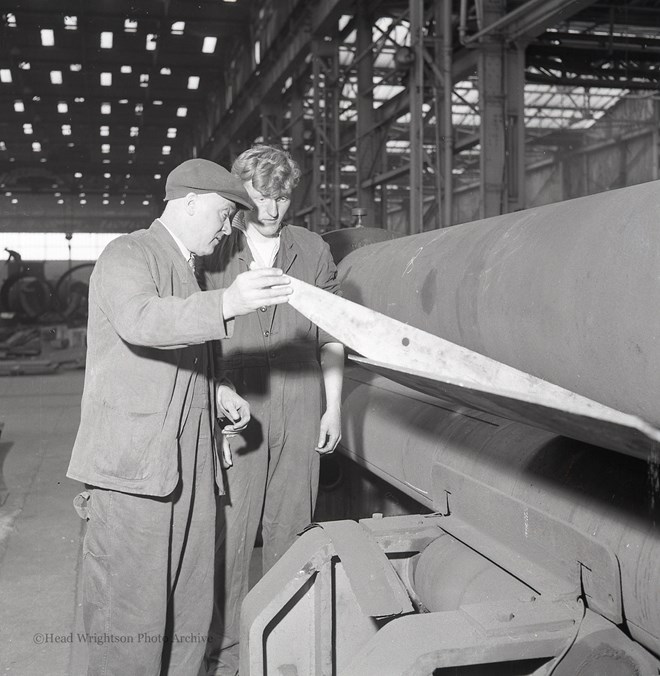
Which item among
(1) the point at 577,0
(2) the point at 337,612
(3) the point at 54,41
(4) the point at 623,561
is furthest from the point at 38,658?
(3) the point at 54,41

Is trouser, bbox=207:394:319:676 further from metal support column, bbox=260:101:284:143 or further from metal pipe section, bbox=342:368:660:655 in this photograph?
metal support column, bbox=260:101:284:143

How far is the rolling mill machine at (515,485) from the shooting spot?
1125 mm

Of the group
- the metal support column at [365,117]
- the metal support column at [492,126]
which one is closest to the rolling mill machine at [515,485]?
the metal support column at [492,126]

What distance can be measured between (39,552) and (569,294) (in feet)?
9.69

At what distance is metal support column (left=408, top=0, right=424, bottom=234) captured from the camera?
6309 millimetres

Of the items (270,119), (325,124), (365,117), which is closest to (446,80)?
Result: (365,117)

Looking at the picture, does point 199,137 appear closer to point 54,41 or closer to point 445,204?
point 54,41

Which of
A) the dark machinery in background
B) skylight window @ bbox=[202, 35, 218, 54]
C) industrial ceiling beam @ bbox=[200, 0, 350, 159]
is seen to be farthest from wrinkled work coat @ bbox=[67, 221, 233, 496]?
the dark machinery in background

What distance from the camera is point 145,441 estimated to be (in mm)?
1623

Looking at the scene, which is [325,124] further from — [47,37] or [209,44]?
[47,37]

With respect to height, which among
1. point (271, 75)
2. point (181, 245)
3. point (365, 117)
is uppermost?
point (271, 75)

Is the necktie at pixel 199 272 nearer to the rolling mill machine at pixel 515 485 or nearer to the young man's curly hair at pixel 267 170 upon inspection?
the young man's curly hair at pixel 267 170

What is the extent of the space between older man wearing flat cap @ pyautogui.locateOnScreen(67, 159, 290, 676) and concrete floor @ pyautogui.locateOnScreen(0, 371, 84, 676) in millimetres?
772

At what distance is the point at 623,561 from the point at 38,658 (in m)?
1.96
